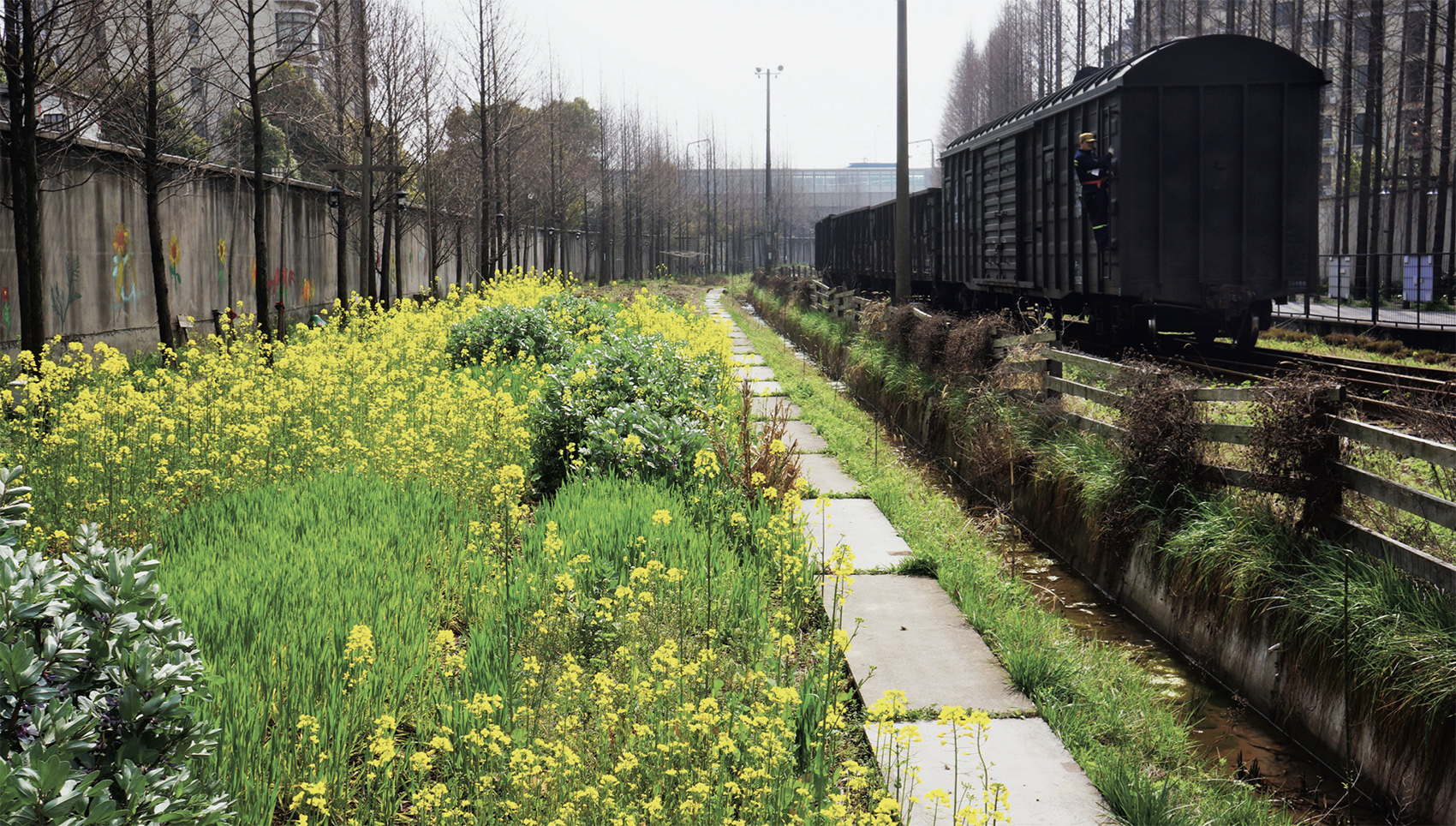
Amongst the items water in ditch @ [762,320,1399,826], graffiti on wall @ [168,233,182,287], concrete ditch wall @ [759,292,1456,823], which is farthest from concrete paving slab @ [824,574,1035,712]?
graffiti on wall @ [168,233,182,287]

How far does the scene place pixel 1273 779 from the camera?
15.4 feet

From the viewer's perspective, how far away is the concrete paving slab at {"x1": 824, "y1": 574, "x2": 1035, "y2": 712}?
4.58 m

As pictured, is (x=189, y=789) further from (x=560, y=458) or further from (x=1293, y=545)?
(x=560, y=458)

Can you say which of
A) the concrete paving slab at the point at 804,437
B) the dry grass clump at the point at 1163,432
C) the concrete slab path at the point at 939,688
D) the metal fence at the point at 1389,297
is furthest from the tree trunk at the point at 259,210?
the metal fence at the point at 1389,297

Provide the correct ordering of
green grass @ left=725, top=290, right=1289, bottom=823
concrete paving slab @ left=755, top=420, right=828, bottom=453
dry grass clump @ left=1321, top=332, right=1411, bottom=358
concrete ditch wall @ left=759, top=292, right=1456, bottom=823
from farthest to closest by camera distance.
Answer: dry grass clump @ left=1321, top=332, right=1411, bottom=358, concrete paving slab @ left=755, top=420, right=828, bottom=453, concrete ditch wall @ left=759, top=292, right=1456, bottom=823, green grass @ left=725, top=290, right=1289, bottom=823

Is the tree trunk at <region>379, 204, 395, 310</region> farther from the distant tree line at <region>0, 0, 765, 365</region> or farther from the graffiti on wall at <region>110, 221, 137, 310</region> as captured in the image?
the graffiti on wall at <region>110, 221, 137, 310</region>

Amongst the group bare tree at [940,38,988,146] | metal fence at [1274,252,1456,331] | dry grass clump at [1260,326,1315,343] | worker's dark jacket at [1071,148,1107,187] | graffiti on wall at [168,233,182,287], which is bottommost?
dry grass clump at [1260,326,1315,343]

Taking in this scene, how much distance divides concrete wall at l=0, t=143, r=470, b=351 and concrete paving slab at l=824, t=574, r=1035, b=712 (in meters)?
11.6

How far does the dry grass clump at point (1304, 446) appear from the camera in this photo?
5.33m

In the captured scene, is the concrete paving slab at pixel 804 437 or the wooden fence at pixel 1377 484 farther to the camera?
the concrete paving slab at pixel 804 437

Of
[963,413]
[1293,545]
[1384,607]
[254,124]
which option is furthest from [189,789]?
[254,124]

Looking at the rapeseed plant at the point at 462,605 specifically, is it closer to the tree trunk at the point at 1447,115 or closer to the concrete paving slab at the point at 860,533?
the concrete paving slab at the point at 860,533

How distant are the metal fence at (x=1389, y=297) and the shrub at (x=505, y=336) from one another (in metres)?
11.1

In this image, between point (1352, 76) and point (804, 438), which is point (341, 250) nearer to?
point (804, 438)
